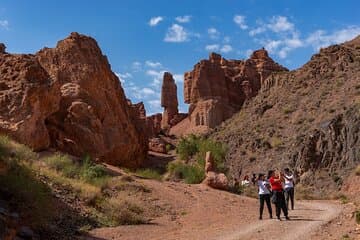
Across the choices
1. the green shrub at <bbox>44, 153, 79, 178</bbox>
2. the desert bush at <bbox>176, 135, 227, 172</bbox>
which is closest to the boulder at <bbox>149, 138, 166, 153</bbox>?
the desert bush at <bbox>176, 135, 227, 172</bbox>

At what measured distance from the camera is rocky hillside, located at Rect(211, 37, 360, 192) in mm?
40250

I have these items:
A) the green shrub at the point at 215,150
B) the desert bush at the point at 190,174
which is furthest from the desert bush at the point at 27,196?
the green shrub at the point at 215,150

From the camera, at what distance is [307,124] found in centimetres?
4775

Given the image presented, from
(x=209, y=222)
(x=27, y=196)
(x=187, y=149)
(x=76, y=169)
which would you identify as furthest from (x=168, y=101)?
(x=27, y=196)

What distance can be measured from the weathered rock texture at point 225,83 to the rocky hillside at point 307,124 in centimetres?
2592

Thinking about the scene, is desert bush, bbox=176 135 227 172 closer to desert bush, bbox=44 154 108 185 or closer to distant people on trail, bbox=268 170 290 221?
desert bush, bbox=44 154 108 185

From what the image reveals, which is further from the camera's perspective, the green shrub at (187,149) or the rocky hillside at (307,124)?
the green shrub at (187,149)

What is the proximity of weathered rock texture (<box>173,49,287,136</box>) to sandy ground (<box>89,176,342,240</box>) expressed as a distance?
2663 inches

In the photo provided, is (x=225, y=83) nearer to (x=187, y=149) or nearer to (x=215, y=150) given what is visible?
(x=187, y=149)

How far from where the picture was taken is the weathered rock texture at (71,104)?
23.6m

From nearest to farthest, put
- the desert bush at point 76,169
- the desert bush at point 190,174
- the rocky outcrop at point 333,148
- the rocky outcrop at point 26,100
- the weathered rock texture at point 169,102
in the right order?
the desert bush at point 76,169 → the rocky outcrop at point 26,100 → the desert bush at point 190,174 → the rocky outcrop at point 333,148 → the weathered rock texture at point 169,102

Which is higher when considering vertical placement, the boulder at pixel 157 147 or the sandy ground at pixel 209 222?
the boulder at pixel 157 147

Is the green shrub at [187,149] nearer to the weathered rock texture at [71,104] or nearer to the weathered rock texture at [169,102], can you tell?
the weathered rock texture at [71,104]

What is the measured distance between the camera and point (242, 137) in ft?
182
